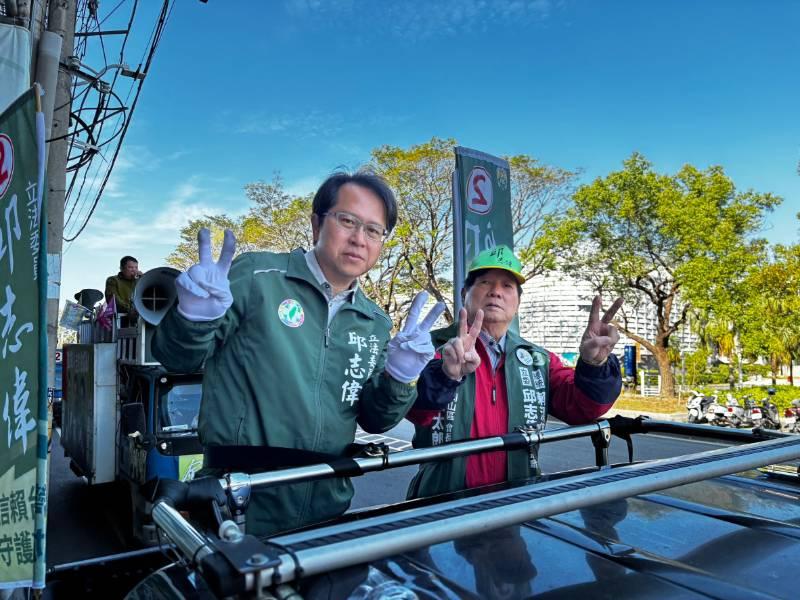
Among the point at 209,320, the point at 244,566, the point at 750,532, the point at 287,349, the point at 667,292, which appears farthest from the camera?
the point at 667,292

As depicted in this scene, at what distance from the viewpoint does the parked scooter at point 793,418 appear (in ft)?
37.0

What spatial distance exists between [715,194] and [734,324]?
A: 3.45 meters

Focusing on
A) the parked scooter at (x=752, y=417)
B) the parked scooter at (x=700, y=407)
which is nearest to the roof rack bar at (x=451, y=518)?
the parked scooter at (x=752, y=417)

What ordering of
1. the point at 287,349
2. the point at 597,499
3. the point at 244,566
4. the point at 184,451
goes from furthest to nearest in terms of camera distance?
1. the point at 184,451
2. the point at 287,349
3. the point at 597,499
4. the point at 244,566

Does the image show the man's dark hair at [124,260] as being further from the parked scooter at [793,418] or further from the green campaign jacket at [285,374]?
the parked scooter at [793,418]

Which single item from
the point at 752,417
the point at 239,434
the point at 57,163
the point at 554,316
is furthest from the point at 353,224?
the point at 554,316

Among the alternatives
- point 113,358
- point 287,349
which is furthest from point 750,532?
point 113,358

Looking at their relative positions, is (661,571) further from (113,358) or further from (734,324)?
(734,324)

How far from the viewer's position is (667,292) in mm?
18438

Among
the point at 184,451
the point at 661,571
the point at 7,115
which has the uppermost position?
the point at 7,115

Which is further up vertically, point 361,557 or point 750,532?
point 361,557

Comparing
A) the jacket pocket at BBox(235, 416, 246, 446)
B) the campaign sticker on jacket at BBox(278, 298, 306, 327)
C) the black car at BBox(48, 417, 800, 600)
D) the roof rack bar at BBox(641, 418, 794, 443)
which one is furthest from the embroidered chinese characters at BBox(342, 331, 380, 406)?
the roof rack bar at BBox(641, 418, 794, 443)

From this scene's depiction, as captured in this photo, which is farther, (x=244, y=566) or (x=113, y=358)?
(x=113, y=358)

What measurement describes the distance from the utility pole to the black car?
537cm
